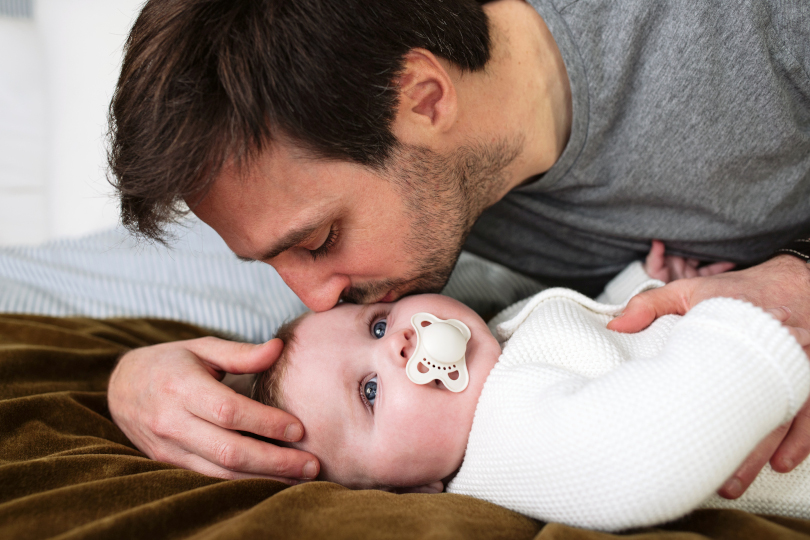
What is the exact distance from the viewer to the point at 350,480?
1.07 metres

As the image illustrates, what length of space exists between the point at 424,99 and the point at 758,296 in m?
0.84

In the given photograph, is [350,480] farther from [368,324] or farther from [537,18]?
[537,18]

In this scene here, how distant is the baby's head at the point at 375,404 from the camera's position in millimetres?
1018

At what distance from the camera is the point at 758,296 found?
1.14 meters

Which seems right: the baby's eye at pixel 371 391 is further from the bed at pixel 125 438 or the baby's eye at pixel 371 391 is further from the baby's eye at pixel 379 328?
the bed at pixel 125 438

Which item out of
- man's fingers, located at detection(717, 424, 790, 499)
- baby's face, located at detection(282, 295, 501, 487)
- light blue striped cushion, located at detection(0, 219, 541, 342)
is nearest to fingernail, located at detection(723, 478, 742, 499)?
man's fingers, located at detection(717, 424, 790, 499)

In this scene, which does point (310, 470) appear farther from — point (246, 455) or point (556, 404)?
point (556, 404)

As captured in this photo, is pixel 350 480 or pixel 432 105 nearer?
pixel 350 480

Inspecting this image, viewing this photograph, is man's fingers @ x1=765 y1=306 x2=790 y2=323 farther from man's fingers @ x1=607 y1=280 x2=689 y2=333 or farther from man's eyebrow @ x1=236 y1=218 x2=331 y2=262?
man's eyebrow @ x1=236 y1=218 x2=331 y2=262

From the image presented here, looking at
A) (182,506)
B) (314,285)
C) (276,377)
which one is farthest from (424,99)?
(182,506)

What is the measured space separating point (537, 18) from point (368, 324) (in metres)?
0.92

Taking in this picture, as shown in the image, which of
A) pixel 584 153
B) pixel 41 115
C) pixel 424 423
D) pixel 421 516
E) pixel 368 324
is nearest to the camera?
pixel 421 516

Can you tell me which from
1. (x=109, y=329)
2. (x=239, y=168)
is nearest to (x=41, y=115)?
(x=109, y=329)

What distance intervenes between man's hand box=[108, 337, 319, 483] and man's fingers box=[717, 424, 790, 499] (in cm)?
71
